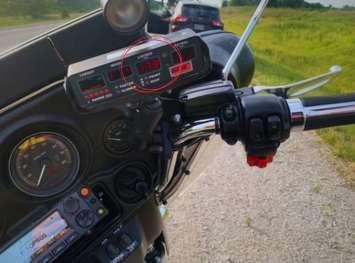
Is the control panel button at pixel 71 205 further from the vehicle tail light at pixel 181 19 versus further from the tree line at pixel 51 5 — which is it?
the vehicle tail light at pixel 181 19

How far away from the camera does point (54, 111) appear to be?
130 centimetres

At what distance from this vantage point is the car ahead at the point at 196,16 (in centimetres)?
1392

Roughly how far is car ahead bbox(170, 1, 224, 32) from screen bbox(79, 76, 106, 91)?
1295cm

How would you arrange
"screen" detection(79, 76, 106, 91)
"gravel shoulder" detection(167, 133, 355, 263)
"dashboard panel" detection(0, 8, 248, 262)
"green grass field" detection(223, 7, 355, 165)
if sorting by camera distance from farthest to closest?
1. "green grass field" detection(223, 7, 355, 165)
2. "gravel shoulder" detection(167, 133, 355, 263)
3. "dashboard panel" detection(0, 8, 248, 262)
4. "screen" detection(79, 76, 106, 91)

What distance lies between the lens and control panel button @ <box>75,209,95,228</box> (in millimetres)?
1355

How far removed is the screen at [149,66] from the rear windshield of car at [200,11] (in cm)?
1328

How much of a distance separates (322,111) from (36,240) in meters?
0.89

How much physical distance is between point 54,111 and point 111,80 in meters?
0.24

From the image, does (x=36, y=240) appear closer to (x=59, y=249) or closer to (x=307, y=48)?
(x=59, y=249)

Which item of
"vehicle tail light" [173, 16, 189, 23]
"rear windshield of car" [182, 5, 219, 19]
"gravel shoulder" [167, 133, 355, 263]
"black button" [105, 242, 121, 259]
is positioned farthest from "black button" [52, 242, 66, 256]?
"rear windshield of car" [182, 5, 219, 19]

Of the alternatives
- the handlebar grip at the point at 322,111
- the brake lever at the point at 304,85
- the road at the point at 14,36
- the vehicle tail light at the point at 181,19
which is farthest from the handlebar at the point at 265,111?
the vehicle tail light at the point at 181,19

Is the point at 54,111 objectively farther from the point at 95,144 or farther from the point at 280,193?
the point at 280,193

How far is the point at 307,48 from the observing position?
709 inches

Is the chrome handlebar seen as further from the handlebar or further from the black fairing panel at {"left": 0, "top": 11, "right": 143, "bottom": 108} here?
the black fairing panel at {"left": 0, "top": 11, "right": 143, "bottom": 108}
